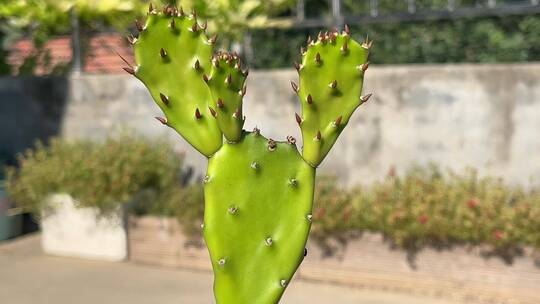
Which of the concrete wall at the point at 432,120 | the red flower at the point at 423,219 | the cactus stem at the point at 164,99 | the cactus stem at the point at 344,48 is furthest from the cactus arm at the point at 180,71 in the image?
the concrete wall at the point at 432,120

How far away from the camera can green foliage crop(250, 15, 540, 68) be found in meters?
7.08

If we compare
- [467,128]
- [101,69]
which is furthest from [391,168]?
[101,69]

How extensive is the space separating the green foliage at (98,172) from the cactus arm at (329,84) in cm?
441

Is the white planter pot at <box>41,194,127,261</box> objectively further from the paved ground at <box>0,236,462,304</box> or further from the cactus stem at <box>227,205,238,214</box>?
the cactus stem at <box>227,205,238,214</box>

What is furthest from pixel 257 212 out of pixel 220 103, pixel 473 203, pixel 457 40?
pixel 457 40

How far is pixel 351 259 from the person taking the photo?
605 cm

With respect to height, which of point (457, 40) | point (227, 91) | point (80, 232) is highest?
point (227, 91)

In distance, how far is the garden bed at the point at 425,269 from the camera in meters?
5.48

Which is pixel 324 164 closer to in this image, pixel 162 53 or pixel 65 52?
pixel 65 52

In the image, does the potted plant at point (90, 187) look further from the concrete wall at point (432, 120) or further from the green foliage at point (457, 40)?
the green foliage at point (457, 40)

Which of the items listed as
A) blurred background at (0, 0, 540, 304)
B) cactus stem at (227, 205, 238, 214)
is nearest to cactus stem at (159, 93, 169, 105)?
cactus stem at (227, 205, 238, 214)

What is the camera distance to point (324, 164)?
22.7 feet

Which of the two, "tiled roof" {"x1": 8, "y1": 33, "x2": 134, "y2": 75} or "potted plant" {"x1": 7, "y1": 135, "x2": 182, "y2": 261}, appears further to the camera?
"tiled roof" {"x1": 8, "y1": 33, "x2": 134, "y2": 75}

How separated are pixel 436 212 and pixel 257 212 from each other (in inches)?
130
